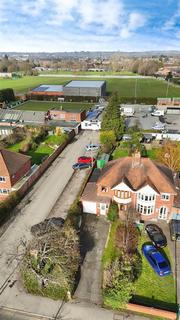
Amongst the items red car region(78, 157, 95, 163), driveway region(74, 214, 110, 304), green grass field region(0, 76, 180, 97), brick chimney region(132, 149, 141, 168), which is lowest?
driveway region(74, 214, 110, 304)

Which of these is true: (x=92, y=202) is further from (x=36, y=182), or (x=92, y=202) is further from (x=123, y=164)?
(x=36, y=182)

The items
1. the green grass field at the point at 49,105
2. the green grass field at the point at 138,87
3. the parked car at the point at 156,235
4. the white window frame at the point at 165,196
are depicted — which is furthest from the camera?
the green grass field at the point at 138,87

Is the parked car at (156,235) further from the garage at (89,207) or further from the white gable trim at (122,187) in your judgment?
the garage at (89,207)

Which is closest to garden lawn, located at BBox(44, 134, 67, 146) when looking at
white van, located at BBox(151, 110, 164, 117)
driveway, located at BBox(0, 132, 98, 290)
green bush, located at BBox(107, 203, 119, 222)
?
driveway, located at BBox(0, 132, 98, 290)

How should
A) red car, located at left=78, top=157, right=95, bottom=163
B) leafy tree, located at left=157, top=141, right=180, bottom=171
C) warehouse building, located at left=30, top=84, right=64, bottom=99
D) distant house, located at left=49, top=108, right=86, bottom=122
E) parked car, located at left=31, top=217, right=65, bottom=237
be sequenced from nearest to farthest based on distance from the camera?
parked car, located at left=31, top=217, right=65, bottom=237
leafy tree, located at left=157, top=141, right=180, bottom=171
red car, located at left=78, top=157, right=95, bottom=163
distant house, located at left=49, top=108, right=86, bottom=122
warehouse building, located at left=30, top=84, right=64, bottom=99

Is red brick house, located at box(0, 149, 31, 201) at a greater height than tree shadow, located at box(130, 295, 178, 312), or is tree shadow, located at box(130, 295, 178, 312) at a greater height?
red brick house, located at box(0, 149, 31, 201)

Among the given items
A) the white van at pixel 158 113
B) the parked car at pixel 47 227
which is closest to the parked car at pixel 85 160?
the parked car at pixel 47 227

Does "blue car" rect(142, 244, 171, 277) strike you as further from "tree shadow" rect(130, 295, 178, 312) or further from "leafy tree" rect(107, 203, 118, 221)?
"leafy tree" rect(107, 203, 118, 221)

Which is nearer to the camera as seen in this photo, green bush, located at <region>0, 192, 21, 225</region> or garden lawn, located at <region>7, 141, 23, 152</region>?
green bush, located at <region>0, 192, 21, 225</region>
